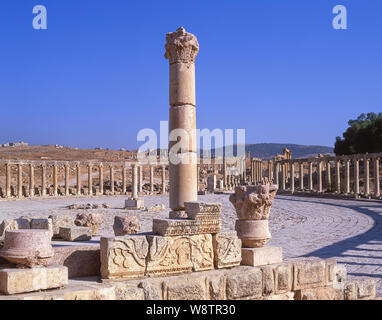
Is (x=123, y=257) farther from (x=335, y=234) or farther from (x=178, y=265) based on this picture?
(x=335, y=234)

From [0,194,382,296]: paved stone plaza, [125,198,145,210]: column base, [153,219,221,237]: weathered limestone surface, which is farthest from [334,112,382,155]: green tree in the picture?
[153,219,221,237]: weathered limestone surface

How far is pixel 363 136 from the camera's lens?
148 feet

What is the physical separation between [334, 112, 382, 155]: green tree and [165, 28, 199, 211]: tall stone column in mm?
36558

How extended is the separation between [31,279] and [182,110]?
20.6 feet

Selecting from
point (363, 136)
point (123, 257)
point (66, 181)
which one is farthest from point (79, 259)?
A: point (363, 136)

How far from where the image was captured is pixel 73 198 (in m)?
36.9

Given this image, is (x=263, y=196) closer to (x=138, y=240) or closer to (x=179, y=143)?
(x=138, y=240)

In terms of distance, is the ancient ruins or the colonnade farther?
the colonnade

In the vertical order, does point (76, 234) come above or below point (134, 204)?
above

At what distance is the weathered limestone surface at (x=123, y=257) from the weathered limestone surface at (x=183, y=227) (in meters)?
0.39

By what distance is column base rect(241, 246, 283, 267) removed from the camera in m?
7.14

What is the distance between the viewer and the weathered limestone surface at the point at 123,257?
19.3 feet

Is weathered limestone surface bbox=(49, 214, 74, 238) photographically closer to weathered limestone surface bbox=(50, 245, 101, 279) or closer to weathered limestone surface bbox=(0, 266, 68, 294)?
weathered limestone surface bbox=(50, 245, 101, 279)
